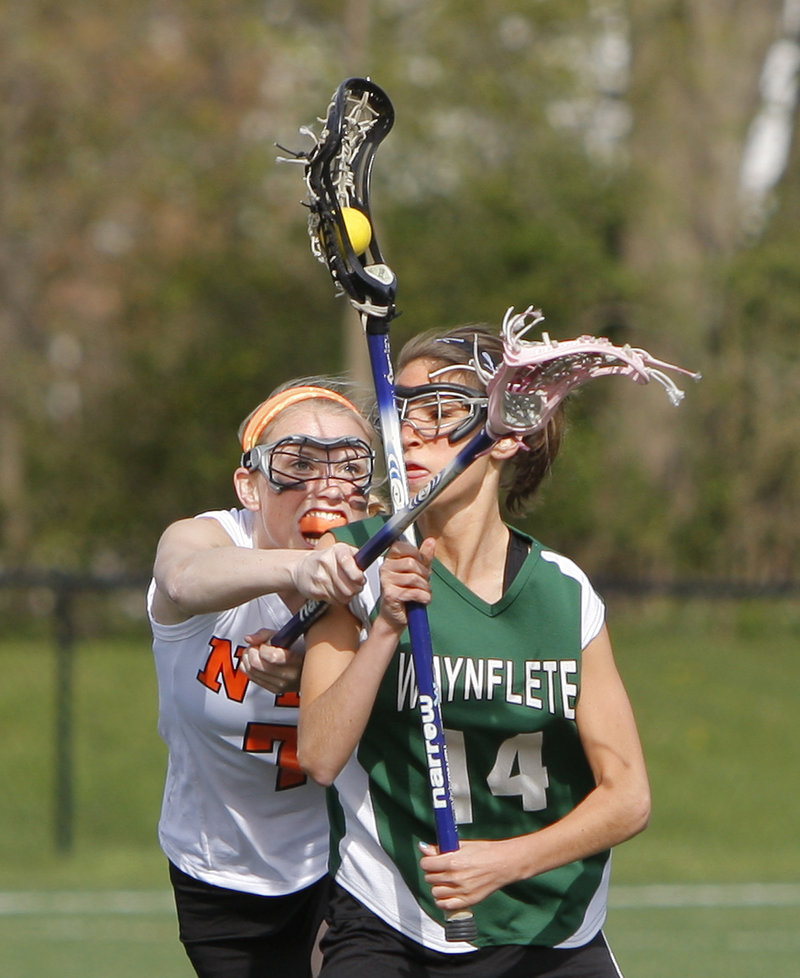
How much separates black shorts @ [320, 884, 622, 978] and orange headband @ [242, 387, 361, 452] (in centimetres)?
111

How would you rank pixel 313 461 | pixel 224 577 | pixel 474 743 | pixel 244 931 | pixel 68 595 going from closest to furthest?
pixel 474 743, pixel 224 577, pixel 313 461, pixel 244 931, pixel 68 595

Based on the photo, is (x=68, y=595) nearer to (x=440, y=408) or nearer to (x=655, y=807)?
(x=655, y=807)

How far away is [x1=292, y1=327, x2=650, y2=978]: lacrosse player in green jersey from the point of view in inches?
113

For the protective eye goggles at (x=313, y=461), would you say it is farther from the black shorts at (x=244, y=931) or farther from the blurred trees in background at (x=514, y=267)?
the blurred trees in background at (x=514, y=267)

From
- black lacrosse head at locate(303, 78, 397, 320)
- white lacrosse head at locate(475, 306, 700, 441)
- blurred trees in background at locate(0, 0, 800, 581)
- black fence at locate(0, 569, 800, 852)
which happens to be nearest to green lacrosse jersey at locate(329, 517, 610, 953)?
white lacrosse head at locate(475, 306, 700, 441)

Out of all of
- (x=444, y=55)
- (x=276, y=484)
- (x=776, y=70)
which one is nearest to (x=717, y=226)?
(x=776, y=70)

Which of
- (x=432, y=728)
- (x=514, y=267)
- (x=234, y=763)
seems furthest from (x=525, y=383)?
(x=514, y=267)

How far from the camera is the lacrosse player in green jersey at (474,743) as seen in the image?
2881 millimetres

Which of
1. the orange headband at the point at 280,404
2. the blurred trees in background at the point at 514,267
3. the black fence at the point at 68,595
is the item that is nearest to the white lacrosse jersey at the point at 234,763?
the orange headband at the point at 280,404

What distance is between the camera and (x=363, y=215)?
10.5 feet

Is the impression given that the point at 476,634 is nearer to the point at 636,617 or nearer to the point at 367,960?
the point at 367,960

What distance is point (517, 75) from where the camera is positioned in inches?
649

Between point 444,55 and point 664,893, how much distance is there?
32.2 feet

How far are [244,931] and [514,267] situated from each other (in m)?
13.7
